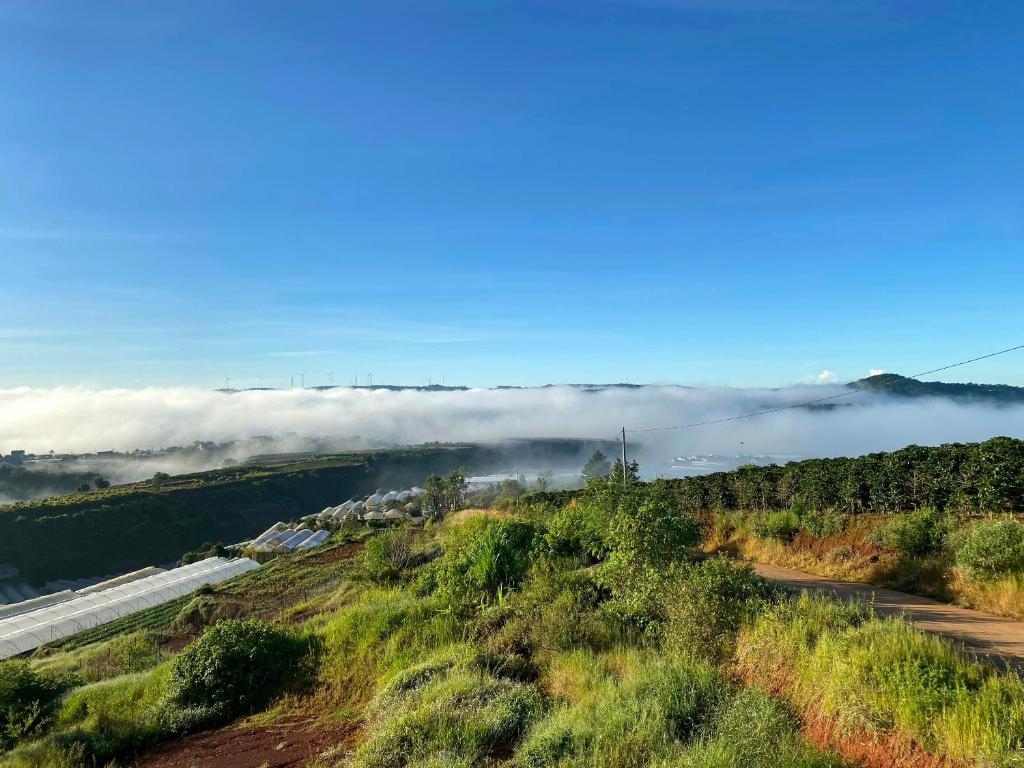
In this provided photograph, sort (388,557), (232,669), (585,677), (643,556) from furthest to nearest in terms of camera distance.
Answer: (388,557) → (232,669) → (643,556) → (585,677)

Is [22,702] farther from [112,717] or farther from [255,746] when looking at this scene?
[255,746]

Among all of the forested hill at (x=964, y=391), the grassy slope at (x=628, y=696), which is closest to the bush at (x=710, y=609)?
the grassy slope at (x=628, y=696)

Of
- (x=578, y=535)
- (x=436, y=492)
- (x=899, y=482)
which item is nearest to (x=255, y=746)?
(x=578, y=535)

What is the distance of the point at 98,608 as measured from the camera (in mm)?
37812

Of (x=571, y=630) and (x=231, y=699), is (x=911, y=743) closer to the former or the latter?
(x=571, y=630)

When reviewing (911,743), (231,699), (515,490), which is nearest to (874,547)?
(911,743)

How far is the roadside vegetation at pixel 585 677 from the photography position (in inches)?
197

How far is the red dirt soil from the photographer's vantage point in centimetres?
697

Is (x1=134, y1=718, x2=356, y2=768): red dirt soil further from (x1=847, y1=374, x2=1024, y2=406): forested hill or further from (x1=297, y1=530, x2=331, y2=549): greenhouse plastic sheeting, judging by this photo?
(x1=847, y1=374, x2=1024, y2=406): forested hill

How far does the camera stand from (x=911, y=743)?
473 centimetres

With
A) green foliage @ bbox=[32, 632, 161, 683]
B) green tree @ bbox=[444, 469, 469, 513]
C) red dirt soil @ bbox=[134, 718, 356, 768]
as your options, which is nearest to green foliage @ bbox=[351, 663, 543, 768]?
red dirt soil @ bbox=[134, 718, 356, 768]

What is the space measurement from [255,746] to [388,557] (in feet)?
34.1

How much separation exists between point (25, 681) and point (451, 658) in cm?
875

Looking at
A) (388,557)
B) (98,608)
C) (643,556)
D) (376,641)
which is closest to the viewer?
(643,556)
